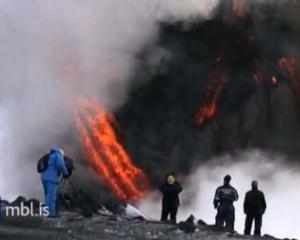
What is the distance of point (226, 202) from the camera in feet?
73.2

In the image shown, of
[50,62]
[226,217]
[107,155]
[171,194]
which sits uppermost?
[50,62]

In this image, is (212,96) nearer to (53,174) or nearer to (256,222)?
(256,222)

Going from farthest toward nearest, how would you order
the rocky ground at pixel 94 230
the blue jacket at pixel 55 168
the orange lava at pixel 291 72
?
the orange lava at pixel 291 72, the blue jacket at pixel 55 168, the rocky ground at pixel 94 230

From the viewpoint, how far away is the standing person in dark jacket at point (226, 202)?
22.2 meters

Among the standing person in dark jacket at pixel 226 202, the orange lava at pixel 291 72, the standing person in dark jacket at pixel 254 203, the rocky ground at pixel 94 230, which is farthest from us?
the orange lava at pixel 291 72

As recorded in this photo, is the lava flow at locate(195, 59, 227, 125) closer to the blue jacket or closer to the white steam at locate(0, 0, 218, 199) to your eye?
the white steam at locate(0, 0, 218, 199)

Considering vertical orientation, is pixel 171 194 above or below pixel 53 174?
above

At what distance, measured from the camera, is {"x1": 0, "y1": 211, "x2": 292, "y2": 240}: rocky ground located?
1936 cm

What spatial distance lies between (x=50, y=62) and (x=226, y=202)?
11.3 meters

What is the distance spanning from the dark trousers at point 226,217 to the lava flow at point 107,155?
374 inches

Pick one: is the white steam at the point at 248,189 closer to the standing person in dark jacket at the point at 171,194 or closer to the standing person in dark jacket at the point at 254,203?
the standing person in dark jacket at the point at 171,194

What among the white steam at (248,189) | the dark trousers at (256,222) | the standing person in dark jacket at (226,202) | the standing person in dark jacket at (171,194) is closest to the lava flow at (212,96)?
the white steam at (248,189)

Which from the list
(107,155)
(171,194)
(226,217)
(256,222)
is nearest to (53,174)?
(171,194)

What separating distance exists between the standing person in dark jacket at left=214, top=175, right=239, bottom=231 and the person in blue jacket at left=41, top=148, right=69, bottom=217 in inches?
157
